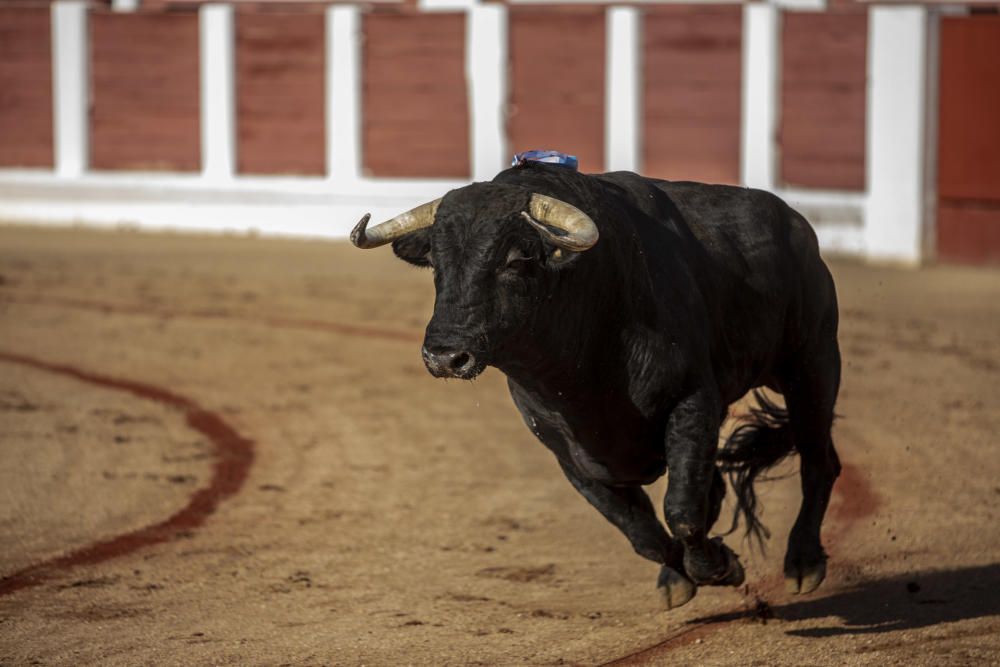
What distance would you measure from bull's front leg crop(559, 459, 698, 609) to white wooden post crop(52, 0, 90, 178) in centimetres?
1222

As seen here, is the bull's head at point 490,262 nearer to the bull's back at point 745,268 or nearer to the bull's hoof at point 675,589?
the bull's back at point 745,268

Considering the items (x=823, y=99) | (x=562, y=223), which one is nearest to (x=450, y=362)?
(x=562, y=223)

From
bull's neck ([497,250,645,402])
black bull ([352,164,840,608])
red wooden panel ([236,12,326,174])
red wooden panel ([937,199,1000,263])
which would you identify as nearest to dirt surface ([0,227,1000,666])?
black bull ([352,164,840,608])

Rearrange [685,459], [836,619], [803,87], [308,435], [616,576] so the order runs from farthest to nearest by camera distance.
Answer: [803,87]
[308,435]
[616,576]
[836,619]
[685,459]

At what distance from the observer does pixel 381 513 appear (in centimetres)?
618

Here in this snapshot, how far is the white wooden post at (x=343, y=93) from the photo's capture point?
15.3 metres

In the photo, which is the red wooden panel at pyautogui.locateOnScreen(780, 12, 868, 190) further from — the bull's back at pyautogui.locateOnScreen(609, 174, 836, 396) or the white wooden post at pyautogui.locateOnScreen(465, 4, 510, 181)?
the bull's back at pyautogui.locateOnScreen(609, 174, 836, 396)

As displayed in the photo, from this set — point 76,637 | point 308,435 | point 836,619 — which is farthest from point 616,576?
point 308,435

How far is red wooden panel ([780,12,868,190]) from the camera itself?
13766 millimetres

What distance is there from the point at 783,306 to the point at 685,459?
684 millimetres

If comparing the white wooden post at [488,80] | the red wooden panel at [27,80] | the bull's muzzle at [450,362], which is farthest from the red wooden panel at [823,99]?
the bull's muzzle at [450,362]

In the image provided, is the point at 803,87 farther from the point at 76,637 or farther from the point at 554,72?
the point at 76,637

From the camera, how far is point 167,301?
443 inches

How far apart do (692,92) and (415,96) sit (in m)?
2.46
